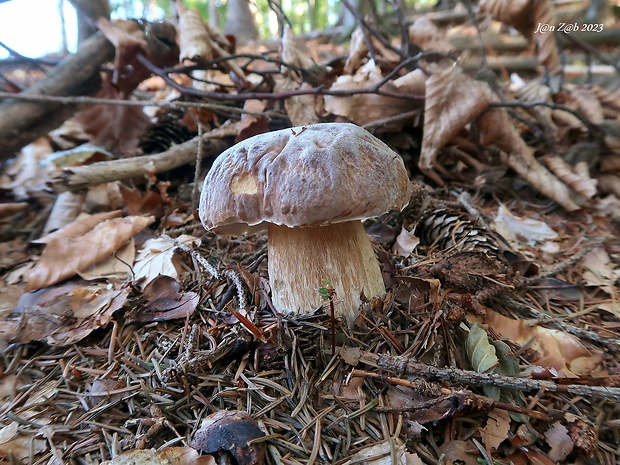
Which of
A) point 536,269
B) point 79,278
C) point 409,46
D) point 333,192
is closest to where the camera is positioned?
point 333,192

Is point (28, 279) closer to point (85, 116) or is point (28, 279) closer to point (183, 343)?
point (183, 343)

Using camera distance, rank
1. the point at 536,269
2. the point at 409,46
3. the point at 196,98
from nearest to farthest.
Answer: the point at 536,269, the point at 196,98, the point at 409,46

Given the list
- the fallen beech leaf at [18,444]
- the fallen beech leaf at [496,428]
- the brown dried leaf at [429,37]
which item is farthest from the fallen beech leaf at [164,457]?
the brown dried leaf at [429,37]

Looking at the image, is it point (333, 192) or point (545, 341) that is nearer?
point (333, 192)

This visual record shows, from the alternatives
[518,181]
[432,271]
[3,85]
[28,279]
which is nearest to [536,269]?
[432,271]

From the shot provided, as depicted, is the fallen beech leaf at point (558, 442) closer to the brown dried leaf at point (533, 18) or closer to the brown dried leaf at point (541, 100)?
the brown dried leaf at point (541, 100)

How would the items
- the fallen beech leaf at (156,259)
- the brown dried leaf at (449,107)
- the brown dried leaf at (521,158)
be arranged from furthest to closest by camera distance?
the brown dried leaf at (521,158) < the brown dried leaf at (449,107) < the fallen beech leaf at (156,259)

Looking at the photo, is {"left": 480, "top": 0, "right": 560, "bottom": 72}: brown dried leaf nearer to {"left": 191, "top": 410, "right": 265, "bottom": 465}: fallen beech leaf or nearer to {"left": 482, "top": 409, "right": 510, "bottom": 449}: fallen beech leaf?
{"left": 482, "top": 409, "right": 510, "bottom": 449}: fallen beech leaf
